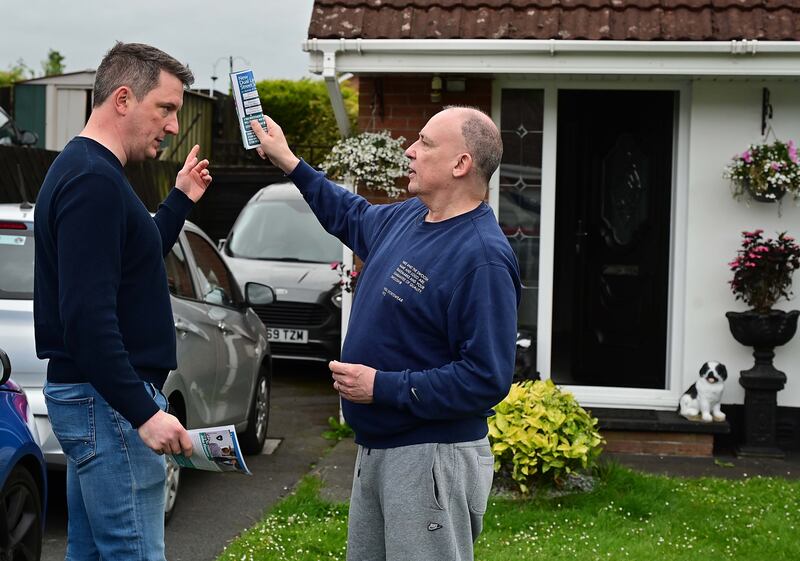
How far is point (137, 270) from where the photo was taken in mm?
3203

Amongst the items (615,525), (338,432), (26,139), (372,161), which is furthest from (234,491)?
(26,139)

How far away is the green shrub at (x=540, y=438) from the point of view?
6.73 meters

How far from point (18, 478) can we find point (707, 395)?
212 inches

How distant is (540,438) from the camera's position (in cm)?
674

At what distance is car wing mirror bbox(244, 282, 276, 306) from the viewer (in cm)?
806

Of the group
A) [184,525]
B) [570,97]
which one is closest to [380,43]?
[570,97]

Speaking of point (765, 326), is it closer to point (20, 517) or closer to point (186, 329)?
point (186, 329)

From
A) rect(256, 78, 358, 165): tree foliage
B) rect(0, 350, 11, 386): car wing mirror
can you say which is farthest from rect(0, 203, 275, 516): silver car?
rect(256, 78, 358, 165): tree foliage

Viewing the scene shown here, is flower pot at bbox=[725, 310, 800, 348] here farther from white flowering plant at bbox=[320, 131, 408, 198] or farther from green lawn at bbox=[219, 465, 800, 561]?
white flowering plant at bbox=[320, 131, 408, 198]

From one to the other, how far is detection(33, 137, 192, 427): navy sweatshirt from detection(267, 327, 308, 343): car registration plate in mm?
8254

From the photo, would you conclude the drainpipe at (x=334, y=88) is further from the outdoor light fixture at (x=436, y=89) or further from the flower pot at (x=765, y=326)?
the flower pot at (x=765, y=326)

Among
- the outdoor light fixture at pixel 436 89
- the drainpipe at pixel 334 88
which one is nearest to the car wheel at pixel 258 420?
the drainpipe at pixel 334 88

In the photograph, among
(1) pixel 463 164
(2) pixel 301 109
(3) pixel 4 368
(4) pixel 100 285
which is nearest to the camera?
(4) pixel 100 285

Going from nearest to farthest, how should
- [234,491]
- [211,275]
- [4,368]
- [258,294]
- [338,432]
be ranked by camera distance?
[4,368]
[234,491]
[211,275]
[258,294]
[338,432]
